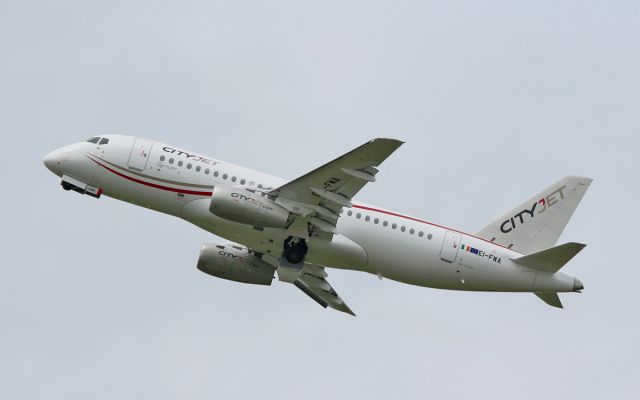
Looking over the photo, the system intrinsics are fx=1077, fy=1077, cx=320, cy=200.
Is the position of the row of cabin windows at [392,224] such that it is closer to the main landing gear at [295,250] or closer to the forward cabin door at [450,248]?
the forward cabin door at [450,248]

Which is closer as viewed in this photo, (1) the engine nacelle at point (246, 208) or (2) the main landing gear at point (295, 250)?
(1) the engine nacelle at point (246, 208)

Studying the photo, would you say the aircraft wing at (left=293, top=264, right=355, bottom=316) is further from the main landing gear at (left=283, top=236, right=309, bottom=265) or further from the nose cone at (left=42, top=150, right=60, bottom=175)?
the nose cone at (left=42, top=150, right=60, bottom=175)

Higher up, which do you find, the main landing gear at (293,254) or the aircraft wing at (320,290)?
the main landing gear at (293,254)

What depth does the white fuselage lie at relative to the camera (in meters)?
51.3

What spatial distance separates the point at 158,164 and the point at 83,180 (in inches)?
160

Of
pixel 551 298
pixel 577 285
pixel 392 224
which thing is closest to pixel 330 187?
pixel 392 224

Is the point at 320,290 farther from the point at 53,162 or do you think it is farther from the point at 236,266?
the point at 53,162

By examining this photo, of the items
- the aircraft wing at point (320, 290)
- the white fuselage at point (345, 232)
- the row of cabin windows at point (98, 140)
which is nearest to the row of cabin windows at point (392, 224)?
the white fuselage at point (345, 232)

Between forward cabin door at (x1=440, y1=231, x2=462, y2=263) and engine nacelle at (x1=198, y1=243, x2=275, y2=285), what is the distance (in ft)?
30.2

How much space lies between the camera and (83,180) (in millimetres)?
52938

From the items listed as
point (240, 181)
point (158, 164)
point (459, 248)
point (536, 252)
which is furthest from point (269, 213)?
point (536, 252)

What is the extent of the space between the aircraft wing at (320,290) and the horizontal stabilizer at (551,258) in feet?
33.8

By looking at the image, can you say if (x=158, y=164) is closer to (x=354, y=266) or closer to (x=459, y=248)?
(x=354, y=266)

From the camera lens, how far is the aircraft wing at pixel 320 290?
187ft
